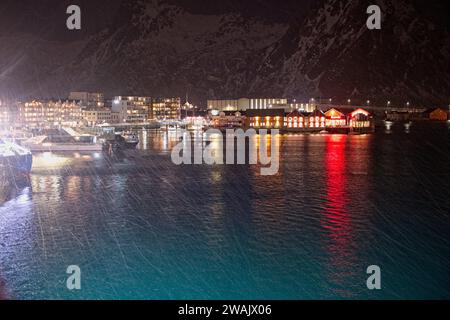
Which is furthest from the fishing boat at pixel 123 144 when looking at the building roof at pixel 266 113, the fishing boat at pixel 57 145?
the building roof at pixel 266 113

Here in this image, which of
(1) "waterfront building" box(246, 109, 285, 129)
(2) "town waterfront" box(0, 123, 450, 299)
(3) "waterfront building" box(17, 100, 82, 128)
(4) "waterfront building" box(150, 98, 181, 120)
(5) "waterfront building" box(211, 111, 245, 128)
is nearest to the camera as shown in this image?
(2) "town waterfront" box(0, 123, 450, 299)

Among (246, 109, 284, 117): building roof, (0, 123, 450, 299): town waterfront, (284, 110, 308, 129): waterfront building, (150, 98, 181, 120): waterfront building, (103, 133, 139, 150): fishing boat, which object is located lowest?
(0, 123, 450, 299): town waterfront

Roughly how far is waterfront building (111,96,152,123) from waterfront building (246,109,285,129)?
44258 millimetres

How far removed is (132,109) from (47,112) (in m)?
31.2

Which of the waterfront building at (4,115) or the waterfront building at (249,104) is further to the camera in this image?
the waterfront building at (249,104)

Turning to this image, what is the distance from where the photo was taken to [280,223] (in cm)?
1530

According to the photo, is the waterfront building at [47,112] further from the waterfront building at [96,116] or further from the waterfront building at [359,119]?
the waterfront building at [359,119]

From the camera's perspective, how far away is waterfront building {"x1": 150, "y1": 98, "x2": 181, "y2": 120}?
468 feet

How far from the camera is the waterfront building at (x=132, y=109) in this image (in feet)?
401

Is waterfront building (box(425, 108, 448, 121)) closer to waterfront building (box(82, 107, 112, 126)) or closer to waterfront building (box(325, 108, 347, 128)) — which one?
waterfront building (box(325, 108, 347, 128))

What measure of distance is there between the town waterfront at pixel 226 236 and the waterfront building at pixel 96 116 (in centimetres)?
8545

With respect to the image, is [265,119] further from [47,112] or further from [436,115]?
[436,115]

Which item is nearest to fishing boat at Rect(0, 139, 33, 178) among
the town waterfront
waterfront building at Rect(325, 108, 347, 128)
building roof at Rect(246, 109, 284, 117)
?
the town waterfront

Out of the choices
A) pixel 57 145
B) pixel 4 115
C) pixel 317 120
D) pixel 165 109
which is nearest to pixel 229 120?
pixel 317 120
